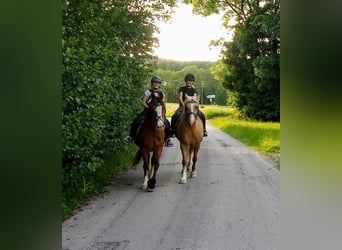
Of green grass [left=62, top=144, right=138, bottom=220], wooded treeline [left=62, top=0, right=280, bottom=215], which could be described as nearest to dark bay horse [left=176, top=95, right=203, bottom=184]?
wooded treeline [left=62, top=0, right=280, bottom=215]

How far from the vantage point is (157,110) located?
2.15 m

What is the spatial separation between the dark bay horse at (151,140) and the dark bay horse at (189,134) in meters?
0.13

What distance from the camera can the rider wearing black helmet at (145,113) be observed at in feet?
6.41

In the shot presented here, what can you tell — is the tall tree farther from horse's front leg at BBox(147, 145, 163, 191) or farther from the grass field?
horse's front leg at BBox(147, 145, 163, 191)

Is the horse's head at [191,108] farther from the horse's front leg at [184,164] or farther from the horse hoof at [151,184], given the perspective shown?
the horse hoof at [151,184]

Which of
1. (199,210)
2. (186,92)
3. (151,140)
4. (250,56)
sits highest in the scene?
(250,56)

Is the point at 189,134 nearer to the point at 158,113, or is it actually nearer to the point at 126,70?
the point at 158,113

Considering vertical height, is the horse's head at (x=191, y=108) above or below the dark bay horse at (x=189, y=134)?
above

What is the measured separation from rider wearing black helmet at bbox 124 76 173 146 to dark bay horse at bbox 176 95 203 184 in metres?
0.08

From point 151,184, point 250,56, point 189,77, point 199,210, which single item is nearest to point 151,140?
point 151,184

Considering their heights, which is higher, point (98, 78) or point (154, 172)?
point (98, 78)

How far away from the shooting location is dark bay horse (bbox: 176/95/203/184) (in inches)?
74.5

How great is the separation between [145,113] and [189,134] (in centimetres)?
34

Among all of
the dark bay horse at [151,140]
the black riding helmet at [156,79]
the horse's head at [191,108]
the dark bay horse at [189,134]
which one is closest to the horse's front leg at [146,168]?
the dark bay horse at [151,140]
